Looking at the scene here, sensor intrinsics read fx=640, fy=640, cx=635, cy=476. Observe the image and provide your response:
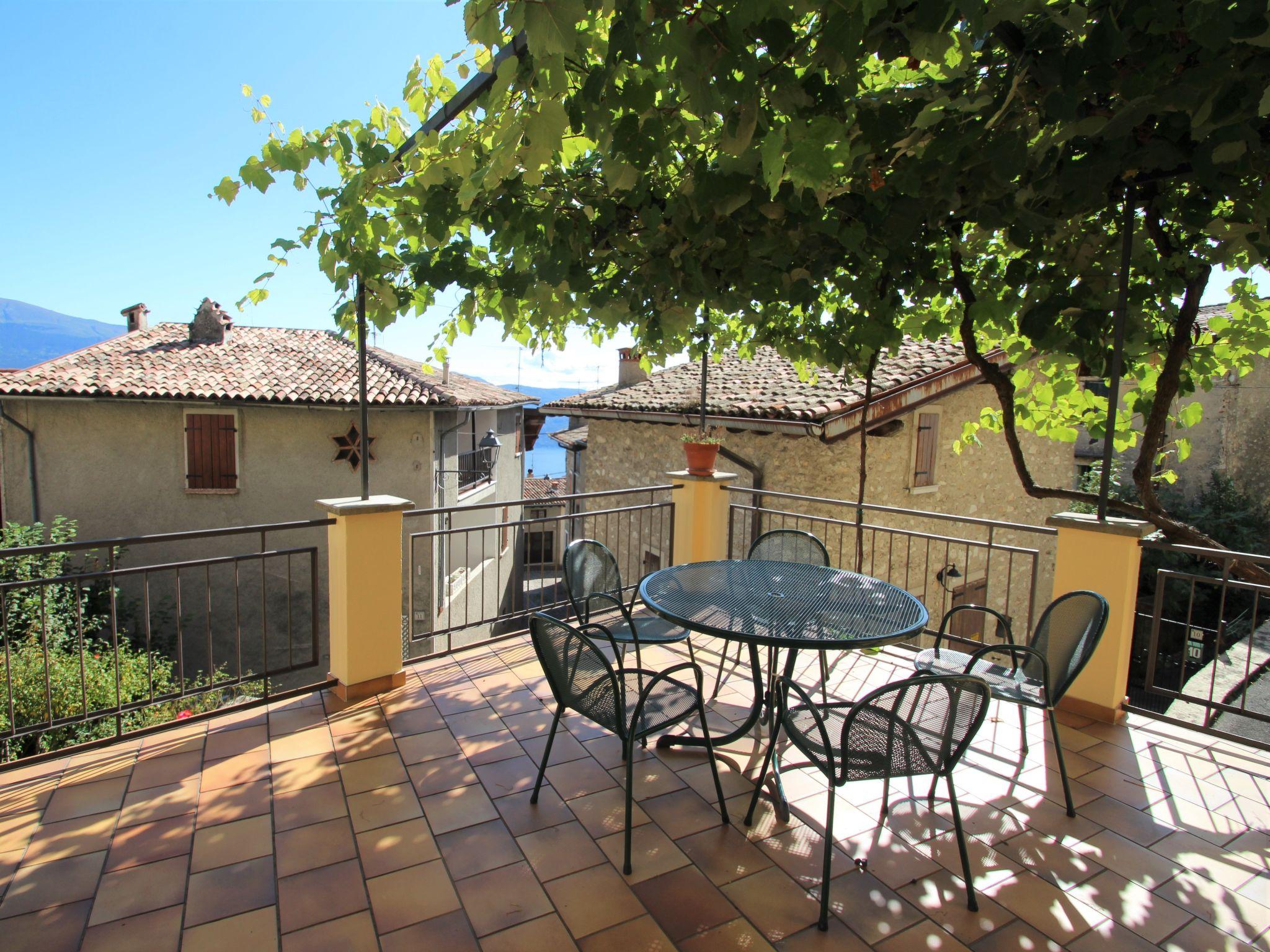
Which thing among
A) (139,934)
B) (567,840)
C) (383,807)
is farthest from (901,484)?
(139,934)

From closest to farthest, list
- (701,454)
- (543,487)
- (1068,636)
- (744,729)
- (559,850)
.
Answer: (559,850) → (744,729) → (1068,636) → (701,454) → (543,487)

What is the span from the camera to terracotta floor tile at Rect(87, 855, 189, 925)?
183 centimetres

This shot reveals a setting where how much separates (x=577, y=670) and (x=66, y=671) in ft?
22.1

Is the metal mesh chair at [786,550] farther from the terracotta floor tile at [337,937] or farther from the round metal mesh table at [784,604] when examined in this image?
the terracotta floor tile at [337,937]

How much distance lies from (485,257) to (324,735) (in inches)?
93.8

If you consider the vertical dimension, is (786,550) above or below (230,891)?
above

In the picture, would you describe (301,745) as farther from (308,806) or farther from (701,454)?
(701,454)

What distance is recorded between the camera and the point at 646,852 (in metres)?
2.12

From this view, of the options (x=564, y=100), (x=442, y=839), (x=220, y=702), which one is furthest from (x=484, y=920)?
(x=220, y=702)

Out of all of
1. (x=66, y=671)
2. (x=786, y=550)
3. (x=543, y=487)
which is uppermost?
(x=786, y=550)

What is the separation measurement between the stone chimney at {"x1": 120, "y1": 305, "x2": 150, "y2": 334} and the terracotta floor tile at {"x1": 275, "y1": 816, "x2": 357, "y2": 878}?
49.8 ft

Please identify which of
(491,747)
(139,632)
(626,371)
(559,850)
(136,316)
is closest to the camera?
(559,850)

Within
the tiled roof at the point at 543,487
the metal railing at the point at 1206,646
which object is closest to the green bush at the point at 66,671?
the metal railing at the point at 1206,646

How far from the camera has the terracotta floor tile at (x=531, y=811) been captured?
225 centimetres
